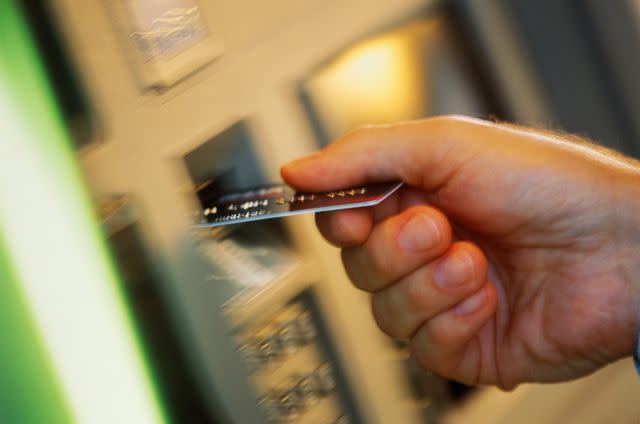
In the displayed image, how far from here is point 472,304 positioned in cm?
106

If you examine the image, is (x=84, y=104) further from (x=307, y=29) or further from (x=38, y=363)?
(x=307, y=29)

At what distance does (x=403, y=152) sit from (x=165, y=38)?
353mm

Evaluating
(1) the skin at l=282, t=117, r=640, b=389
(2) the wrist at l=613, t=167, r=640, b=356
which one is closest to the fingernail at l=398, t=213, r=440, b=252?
(1) the skin at l=282, t=117, r=640, b=389

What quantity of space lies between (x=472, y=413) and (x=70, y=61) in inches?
31.9

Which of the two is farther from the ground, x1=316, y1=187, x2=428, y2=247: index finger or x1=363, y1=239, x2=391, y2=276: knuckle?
x1=316, y1=187, x2=428, y2=247: index finger

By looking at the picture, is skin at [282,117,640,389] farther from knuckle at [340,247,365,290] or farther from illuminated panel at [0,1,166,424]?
illuminated panel at [0,1,166,424]

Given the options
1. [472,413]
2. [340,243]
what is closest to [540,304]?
[472,413]

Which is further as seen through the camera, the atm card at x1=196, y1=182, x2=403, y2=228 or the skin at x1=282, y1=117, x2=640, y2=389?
the skin at x1=282, y1=117, x2=640, y2=389

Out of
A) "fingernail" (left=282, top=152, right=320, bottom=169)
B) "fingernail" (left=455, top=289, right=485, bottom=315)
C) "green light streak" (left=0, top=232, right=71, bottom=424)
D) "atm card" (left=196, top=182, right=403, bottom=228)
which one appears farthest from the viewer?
"fingernail" (left=455, top=289, right=485, bottom=315)

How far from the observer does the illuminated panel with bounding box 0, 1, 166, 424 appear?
706 mm

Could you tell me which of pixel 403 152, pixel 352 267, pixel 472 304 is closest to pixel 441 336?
pixel 472 304

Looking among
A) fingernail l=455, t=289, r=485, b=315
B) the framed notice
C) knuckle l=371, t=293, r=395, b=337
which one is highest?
the framed notice

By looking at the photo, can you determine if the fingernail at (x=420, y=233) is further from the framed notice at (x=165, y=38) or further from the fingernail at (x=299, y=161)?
the framed notice at (x=165, y=38)

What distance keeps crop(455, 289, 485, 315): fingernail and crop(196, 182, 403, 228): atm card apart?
24 cm
